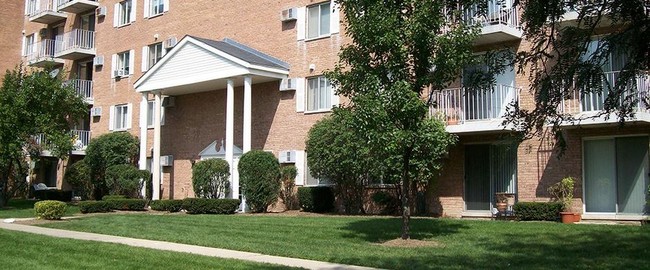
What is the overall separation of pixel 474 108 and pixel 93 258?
12.3 metres

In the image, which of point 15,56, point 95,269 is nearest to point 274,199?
point 95,269

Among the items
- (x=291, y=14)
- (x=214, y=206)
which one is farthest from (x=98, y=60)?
(x=214, y=206)

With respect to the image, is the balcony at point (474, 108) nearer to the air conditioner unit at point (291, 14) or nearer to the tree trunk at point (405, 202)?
the tree trunk at point (405, 202)

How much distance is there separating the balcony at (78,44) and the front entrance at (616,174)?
28363 mm

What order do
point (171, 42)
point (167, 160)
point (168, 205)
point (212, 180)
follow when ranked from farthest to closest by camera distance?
point (171, 42), point (167, 160), point (168, 205), point (212, 180)

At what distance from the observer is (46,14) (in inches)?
1599

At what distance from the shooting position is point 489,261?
1126 cm

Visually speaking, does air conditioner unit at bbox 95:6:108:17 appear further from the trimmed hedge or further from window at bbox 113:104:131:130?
the trimmed hedge

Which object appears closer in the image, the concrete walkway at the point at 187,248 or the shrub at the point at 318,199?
the concrete walkway at the point at 187,248

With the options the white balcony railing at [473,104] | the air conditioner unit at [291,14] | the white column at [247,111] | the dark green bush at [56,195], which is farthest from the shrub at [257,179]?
the dark green bush at [56,195]

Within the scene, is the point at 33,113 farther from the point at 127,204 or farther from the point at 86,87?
the point at 86,87

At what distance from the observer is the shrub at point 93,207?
2572 centimetres

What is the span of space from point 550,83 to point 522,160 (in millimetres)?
12494

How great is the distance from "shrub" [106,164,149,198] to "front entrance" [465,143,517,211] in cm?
1525
